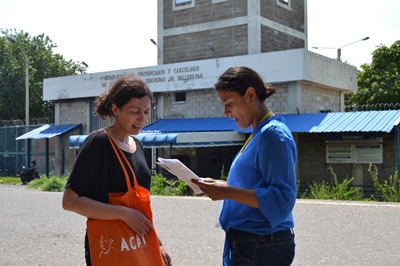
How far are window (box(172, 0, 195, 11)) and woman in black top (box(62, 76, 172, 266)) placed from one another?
71.6 ft

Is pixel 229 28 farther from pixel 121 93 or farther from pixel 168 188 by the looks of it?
pixel 121 93

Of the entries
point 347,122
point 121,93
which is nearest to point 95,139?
point 121,93

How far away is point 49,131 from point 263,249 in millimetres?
24713

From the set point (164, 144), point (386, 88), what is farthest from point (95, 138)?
point (386, 88)

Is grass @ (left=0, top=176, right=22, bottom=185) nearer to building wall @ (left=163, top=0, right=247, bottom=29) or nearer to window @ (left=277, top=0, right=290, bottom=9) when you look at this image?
building wall @ (left=163, top=0, right=247, bottom=29)

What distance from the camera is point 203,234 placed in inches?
352

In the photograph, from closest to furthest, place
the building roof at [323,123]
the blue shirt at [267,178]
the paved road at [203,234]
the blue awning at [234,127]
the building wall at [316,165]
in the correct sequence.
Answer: the blue shirt at [267,178] < the paved road at [203,234] < the building roof at [323,123] < the blue awning at [234,127] < the building wall at [316,165]

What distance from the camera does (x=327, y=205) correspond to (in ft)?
42.4

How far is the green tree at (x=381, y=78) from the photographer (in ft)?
115

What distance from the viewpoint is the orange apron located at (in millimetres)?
2719

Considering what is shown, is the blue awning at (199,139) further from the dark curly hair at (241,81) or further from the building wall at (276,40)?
the dark curly hair at (241,81)

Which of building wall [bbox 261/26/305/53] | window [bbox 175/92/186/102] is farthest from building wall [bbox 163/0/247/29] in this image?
window [bbox 175/92/186/102]

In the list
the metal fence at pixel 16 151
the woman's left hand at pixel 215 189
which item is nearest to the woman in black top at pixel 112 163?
the woman's left hand at pixel 215 189

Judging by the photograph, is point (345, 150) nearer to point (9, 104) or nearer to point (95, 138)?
point (95, 138)
